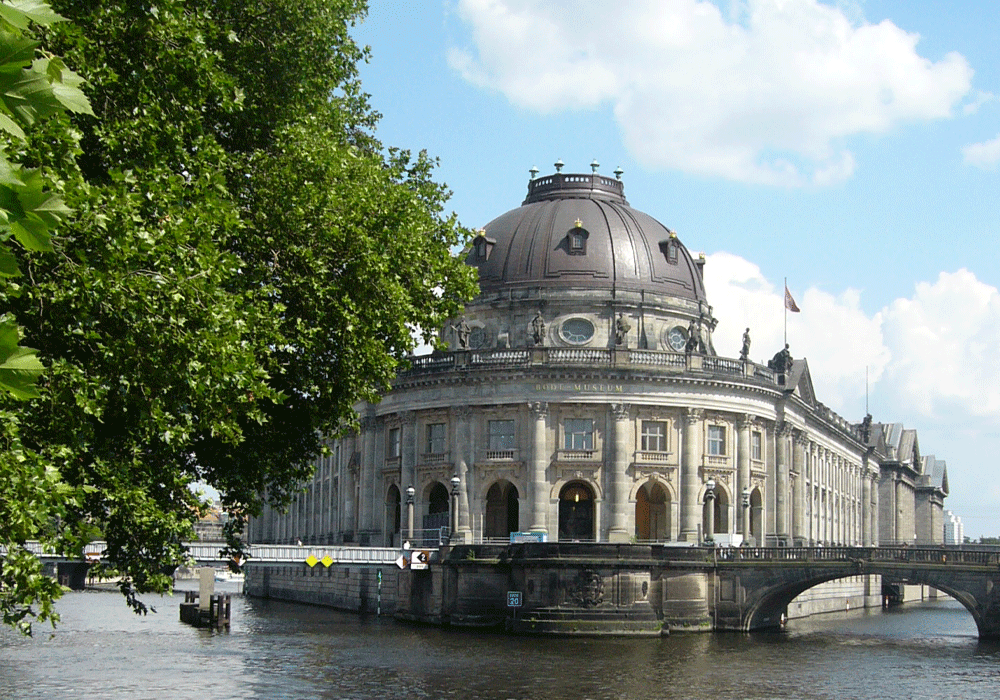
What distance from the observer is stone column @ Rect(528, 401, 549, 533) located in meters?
81.7

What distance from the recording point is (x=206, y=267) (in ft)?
83.2

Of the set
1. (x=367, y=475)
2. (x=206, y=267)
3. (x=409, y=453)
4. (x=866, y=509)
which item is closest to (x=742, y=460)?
(x=409, y=453)

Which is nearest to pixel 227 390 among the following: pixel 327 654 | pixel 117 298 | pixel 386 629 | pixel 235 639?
pixel 117 298

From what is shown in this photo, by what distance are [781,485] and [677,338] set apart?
12338 millimetres

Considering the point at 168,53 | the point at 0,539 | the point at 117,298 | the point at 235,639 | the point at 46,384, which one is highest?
the point at 168,53

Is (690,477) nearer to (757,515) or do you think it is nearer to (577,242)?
(757,515)

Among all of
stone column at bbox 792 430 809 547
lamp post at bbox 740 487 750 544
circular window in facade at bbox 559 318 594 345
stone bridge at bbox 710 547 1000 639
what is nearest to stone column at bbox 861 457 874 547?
Answer: stone column at bbox 792 430 809 547

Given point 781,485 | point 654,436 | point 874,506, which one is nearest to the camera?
point 654,436

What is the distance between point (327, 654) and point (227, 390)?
103 feet

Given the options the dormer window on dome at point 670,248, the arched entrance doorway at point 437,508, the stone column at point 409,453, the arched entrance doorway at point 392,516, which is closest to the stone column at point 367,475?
the arched entrance doorway at point 392,516

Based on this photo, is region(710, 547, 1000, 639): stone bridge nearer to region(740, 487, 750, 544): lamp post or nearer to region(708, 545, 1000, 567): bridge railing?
region(708, 545, 1000, 567): bridge railing

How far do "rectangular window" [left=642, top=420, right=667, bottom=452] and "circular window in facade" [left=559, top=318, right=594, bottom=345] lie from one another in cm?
866

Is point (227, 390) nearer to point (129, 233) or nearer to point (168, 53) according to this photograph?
point (129, 233)

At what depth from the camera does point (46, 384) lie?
23203 mm
